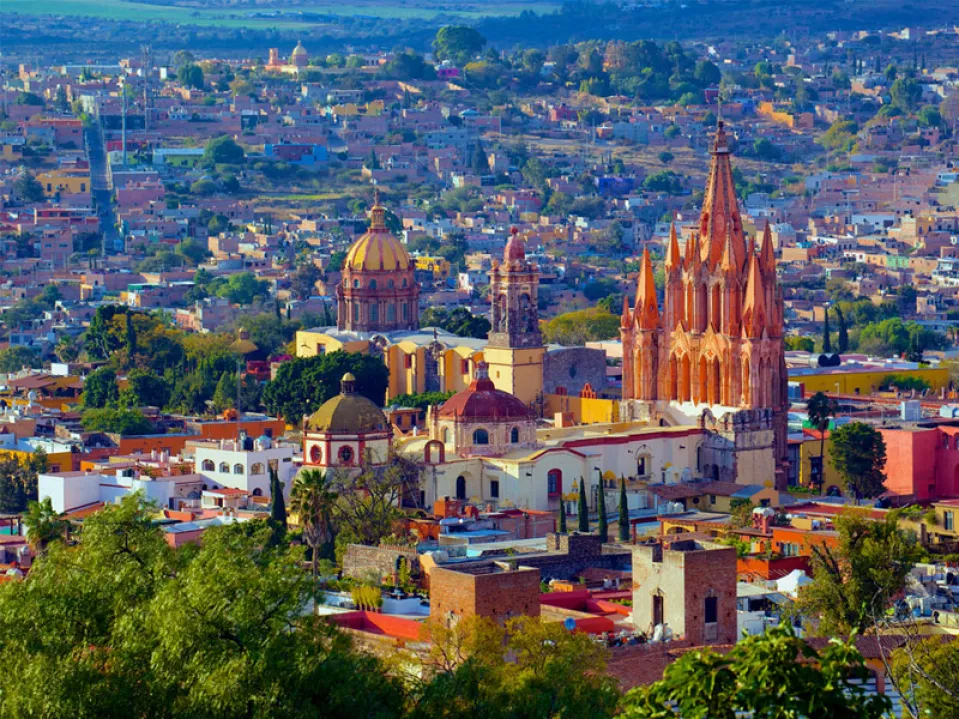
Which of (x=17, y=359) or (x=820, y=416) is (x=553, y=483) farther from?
(x=17, y=359)

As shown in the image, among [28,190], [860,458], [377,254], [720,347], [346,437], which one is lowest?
[860,458]

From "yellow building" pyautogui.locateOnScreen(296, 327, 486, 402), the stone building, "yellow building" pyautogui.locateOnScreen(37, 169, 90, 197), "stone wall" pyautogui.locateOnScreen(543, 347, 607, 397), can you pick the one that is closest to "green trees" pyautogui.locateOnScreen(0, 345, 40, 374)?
"yellow building" pyautogui.locateOnScreen(296, 327, 486, 402)

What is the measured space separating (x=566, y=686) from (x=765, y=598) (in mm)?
12699

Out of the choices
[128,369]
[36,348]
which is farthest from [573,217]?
[128,369]

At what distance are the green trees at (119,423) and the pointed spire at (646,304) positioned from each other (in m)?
12.1

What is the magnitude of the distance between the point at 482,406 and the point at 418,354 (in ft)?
53.7

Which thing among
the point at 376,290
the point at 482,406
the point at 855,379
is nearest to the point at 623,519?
the point at 482,406

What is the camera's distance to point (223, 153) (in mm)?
160625

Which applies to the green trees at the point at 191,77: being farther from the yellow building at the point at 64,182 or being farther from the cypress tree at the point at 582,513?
the cypress tree at the point at 582,513

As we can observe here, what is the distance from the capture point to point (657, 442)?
234ft

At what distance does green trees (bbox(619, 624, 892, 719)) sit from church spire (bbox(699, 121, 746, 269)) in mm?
46535

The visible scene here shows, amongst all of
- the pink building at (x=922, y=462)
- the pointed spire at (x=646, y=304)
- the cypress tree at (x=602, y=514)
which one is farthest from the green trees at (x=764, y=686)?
the pointed spire at (x=646, y=304)

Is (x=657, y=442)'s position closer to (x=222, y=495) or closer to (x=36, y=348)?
(x=222, y=495)

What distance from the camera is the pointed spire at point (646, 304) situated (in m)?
75.6
